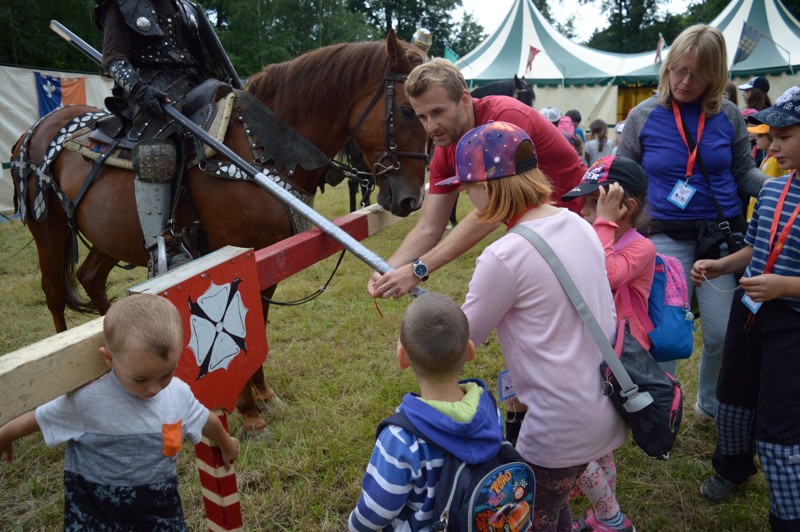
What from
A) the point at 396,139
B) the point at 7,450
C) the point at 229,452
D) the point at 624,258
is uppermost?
the point at 396,139

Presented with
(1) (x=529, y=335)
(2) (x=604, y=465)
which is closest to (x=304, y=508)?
(2) (x=604, y=465)

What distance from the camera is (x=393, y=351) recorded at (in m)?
4.09

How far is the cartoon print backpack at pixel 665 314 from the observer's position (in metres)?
1.93

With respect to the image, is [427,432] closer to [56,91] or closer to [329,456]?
[329,456]

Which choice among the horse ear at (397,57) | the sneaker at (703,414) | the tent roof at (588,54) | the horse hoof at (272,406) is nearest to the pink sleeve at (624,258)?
the horse ear at (397,57)

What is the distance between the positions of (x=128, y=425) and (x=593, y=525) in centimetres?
178

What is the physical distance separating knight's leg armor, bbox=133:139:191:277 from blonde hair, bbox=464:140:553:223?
1773mm

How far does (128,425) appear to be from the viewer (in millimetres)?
1413

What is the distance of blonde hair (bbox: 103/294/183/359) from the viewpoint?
4.17 feet

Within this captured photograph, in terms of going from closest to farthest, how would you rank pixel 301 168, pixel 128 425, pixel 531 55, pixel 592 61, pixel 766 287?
pixel 128 425 → pixel 766 287 → pixel 301 168 → pixel 531 55 → pixel 592 61

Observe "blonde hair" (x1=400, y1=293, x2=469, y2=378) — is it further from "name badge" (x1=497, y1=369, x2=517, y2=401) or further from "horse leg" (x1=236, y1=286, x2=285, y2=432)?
"horse leg" (x1=236, y1=286, x2=285, y2=432)

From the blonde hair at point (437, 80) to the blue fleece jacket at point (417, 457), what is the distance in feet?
4.00

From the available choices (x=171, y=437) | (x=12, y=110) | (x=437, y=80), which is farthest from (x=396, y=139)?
(x=12, y=110)

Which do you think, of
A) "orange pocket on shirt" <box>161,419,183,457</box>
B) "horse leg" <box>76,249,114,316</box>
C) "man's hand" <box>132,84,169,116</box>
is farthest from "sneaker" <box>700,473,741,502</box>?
"horse leg" <box>76,249,114,316</box>
